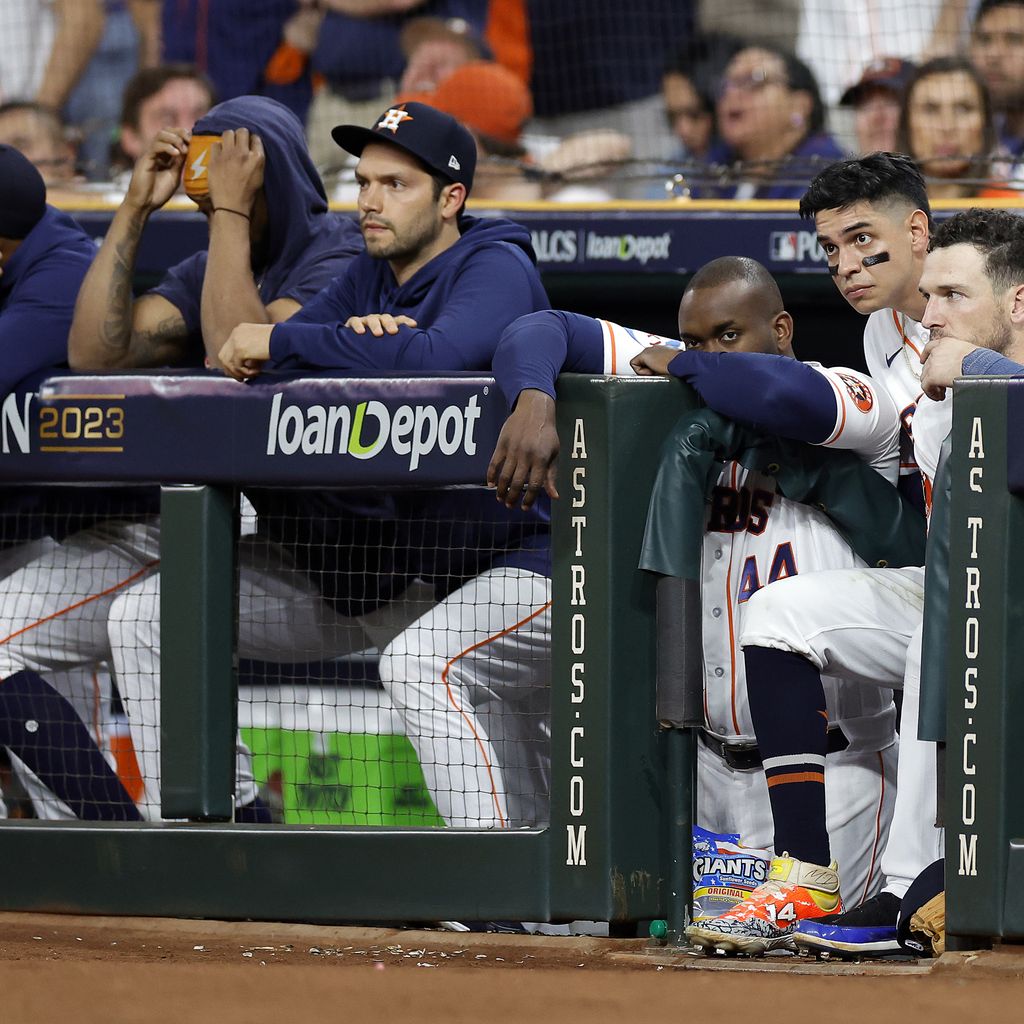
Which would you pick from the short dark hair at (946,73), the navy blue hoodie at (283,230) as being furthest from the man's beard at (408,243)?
the short dark hair at (946,73)

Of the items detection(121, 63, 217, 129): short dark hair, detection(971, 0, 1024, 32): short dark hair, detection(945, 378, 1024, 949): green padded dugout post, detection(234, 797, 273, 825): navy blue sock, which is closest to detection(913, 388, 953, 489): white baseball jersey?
detection(945, 378, 1024, 949): green padded dugout post

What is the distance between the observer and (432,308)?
3006 millimetres

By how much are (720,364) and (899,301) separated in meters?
0.54

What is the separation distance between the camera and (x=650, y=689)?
2.56m

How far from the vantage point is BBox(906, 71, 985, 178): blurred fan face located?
511 cm

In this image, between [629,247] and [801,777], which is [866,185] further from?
[629,247]

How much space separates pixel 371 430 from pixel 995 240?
99 centimetres

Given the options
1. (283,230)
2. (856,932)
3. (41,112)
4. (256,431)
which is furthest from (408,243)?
(41,112)

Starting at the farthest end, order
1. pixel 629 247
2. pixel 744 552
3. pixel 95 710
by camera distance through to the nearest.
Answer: pixel 629 247
pixel 95 710
pixel 744 552

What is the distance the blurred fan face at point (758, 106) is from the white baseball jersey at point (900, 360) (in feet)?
8.34

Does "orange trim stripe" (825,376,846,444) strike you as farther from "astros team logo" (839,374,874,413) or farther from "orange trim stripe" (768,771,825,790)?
"orange trim stripe" (768,771,825,790)

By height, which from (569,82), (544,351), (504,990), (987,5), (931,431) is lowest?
(504,990)

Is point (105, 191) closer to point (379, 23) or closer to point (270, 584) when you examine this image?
point (379, 23)

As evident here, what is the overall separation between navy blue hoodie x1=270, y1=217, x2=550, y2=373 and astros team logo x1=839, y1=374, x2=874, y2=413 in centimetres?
60
